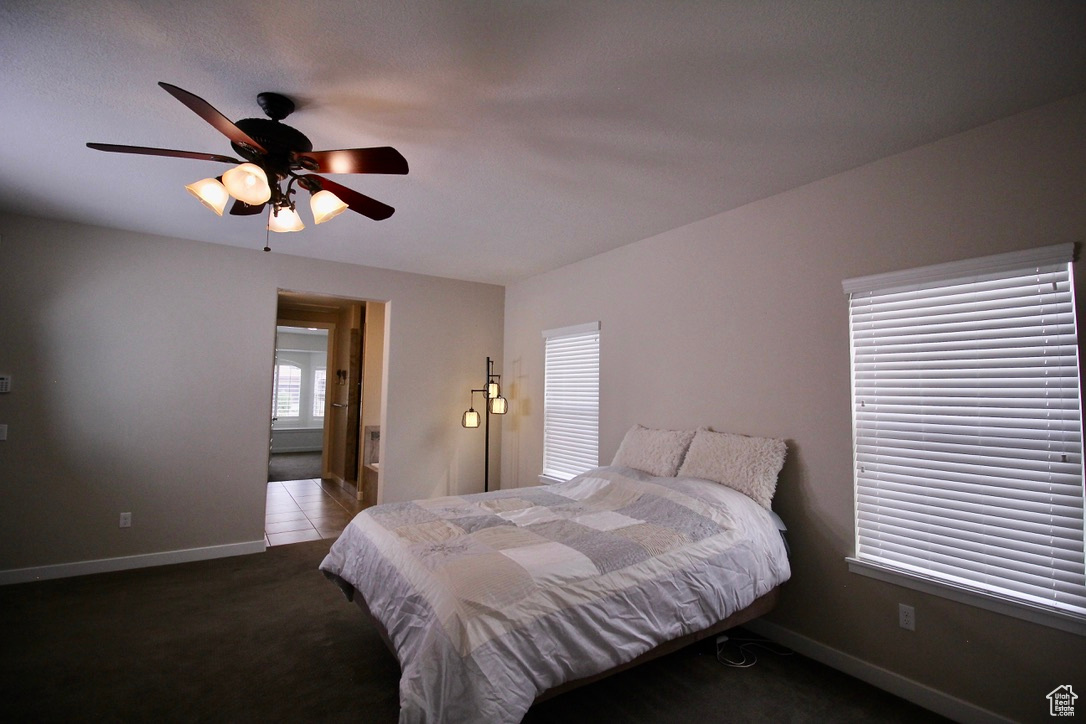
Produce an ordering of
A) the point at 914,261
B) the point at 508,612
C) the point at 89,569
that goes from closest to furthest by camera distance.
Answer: the point at 508,612 → the point at 914,261 → the point at 89,569

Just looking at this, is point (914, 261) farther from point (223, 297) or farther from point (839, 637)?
point (223, 297)

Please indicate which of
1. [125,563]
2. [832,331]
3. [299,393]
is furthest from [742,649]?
[299,393]

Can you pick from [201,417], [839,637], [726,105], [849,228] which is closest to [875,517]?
[839,637]

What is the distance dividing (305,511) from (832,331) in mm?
5603

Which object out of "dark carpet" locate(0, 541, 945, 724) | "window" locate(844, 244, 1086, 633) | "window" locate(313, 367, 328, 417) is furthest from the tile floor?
"window" locate(844, 244, 1086, 633)

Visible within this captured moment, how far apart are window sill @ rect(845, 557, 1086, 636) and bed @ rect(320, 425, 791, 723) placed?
39 centimetres

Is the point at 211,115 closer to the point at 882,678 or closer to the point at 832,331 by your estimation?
the point at 832,331

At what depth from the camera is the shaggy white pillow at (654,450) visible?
10.4ft

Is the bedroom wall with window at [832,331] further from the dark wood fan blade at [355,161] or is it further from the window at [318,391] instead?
the window at [318,391]

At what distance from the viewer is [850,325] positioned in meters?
2.56

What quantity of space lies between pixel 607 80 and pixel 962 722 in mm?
3143

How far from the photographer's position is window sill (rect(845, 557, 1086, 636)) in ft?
6.14
